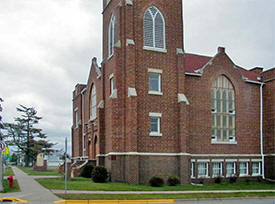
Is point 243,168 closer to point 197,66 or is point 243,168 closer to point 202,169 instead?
point 202,169

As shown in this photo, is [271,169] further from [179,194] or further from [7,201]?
[7,201]

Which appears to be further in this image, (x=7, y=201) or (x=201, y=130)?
(x=201, y=130)

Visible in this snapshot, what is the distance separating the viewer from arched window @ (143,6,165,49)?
99.8 ft

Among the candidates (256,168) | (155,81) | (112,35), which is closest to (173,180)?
(155,81)

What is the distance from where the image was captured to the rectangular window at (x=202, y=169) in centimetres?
3244

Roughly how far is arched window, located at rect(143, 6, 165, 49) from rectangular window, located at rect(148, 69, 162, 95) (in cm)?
208

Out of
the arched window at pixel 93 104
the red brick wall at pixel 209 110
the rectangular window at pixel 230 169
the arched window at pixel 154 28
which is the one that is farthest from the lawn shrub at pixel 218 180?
Answer: the arched window at pixel 93 104

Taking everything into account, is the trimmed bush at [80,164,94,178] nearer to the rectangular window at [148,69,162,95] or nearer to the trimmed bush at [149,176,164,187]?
the trimmed bush at [149,176,164,187]

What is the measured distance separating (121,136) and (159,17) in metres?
10.1

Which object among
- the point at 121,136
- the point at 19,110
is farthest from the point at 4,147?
the point at 19,110

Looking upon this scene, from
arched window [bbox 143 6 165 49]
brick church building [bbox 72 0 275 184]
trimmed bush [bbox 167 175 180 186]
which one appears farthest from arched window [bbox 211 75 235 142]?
arched window [bbox 143 6 165 49]

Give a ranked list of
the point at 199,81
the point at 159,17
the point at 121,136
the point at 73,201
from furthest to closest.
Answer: the point at 199,81, the point at 159,17, the point at 121,136, the point at 73,201

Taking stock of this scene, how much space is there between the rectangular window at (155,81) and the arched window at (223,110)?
6.27m

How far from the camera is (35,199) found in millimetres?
18328
